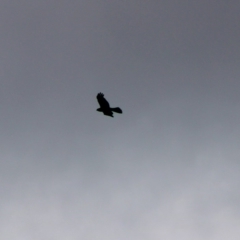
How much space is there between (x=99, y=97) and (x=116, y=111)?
2.72 metres

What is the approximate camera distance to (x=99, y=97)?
43.0 metres

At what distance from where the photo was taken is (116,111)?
44.7 m

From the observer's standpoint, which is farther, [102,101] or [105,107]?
[105,107]
